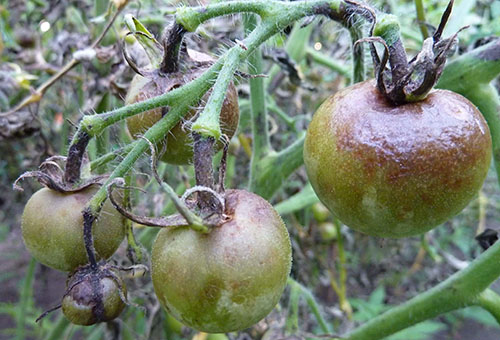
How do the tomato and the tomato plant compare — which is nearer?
the tomato plant

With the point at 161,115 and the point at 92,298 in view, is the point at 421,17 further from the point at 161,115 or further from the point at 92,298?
the point at 92,298

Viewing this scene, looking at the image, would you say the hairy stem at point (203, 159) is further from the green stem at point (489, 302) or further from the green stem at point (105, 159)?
the green stem at point (489, 302)

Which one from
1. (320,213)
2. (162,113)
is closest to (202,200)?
(162,113)

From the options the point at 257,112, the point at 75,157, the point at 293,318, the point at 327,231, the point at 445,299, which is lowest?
the point at 327,231

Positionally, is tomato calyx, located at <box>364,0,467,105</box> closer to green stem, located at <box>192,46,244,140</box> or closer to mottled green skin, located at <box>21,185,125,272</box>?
green stem, located at <box>192,46,244,140</box>

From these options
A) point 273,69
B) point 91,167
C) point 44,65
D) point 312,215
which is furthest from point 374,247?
point 91,167

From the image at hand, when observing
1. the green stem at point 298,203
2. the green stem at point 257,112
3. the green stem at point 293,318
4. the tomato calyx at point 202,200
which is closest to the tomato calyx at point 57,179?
the tomato calyx at point 202,200

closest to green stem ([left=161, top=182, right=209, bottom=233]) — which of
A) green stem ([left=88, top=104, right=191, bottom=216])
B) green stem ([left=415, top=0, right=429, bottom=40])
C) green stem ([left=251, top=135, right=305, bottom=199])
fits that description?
green stem ([left=88, top=104, right=191, bottom=216])
